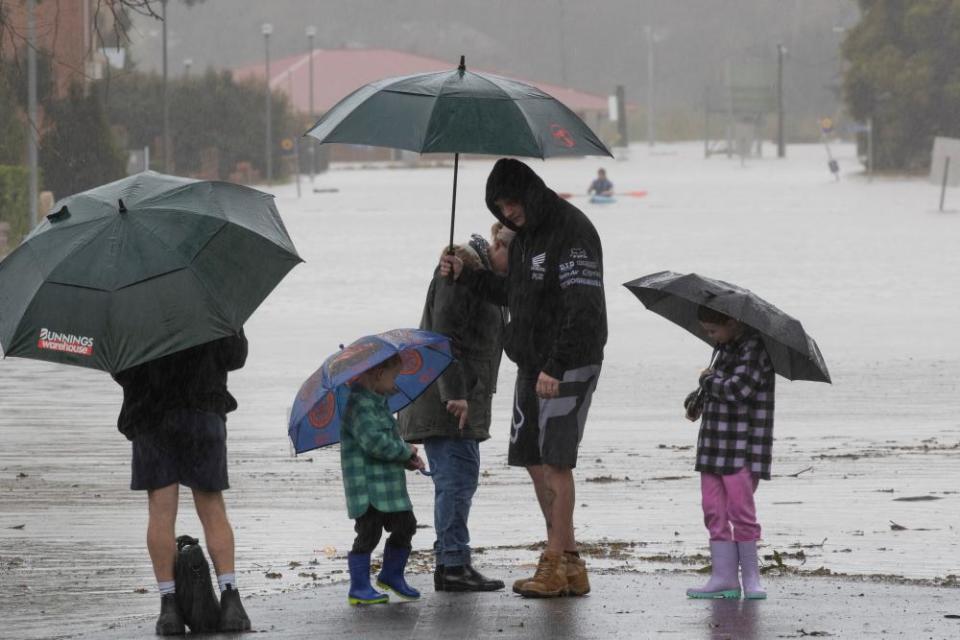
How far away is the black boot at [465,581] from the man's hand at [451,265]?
1094mm

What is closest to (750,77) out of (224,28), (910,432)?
(224,28)

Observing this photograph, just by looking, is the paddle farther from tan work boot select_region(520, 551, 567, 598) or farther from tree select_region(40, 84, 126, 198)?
tan work boot select_region(520, 551, 567, 598)

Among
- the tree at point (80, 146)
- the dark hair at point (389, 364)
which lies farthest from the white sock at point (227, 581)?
the tree at point (80, 146)

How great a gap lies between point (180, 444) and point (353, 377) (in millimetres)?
668

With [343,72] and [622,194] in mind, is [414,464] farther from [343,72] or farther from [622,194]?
[343,72]

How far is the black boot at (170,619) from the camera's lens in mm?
6254

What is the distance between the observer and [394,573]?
6.86 m

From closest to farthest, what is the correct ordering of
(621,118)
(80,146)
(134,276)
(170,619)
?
(134,276) < (170,619) < (80,146) < (621,118)

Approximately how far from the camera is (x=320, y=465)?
11148mm

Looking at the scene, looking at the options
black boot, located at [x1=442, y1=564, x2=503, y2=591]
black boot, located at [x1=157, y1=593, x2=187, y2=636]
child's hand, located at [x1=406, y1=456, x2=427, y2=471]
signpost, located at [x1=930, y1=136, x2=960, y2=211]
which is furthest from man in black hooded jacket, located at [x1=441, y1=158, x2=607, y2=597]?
signpost, located at [x1=930, y1=136, x2=960, y2=211]

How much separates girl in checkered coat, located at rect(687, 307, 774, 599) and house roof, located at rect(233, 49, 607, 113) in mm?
122197

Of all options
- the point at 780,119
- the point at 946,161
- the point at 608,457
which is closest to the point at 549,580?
the point at 608,457

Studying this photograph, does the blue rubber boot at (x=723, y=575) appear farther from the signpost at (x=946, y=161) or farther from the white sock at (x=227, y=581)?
the signpost at (x=946, y=161)

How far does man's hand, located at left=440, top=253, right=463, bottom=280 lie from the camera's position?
7012 mm
